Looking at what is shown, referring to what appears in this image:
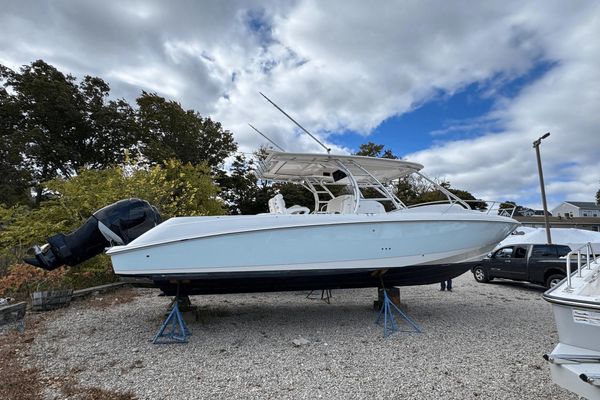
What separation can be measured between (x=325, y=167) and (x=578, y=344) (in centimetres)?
417

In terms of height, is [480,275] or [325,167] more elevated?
[325,167]

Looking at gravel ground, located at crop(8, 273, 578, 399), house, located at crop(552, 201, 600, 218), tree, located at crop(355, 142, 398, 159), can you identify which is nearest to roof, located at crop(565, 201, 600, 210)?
house, located at crop(552, 201, 600, 218)

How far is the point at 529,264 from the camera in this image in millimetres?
8461

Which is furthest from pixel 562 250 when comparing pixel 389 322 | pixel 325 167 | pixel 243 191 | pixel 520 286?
pixel 243 191

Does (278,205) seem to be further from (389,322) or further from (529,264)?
(529,264)

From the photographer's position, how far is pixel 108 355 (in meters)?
3.79

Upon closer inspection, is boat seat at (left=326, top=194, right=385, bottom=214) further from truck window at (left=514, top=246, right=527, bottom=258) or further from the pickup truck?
truck window at (left=514, top=246, right=527, bottom=258)

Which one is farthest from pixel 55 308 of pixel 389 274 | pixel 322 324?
pixel 389 274

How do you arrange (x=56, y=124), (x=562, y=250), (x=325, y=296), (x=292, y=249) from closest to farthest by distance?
(x=292, y=249)
(x=325, y=296)
(x=562, y=250)
(x=56, y=124)

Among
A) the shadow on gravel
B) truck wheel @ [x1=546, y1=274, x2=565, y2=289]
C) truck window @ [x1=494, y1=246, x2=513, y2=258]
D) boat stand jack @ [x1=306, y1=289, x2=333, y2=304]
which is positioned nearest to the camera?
boat stand jack @ [x1=306, y1=289, x2=333, y2=304]

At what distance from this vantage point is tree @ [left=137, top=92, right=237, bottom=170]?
21156 mm

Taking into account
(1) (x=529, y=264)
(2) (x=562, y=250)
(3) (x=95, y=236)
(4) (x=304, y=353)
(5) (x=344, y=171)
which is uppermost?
(5) (x=344, y=171)

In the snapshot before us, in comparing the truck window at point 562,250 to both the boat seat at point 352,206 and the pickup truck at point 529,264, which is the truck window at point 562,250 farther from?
the boat seat at point 352,206

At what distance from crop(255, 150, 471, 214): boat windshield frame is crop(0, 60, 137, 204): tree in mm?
16352
